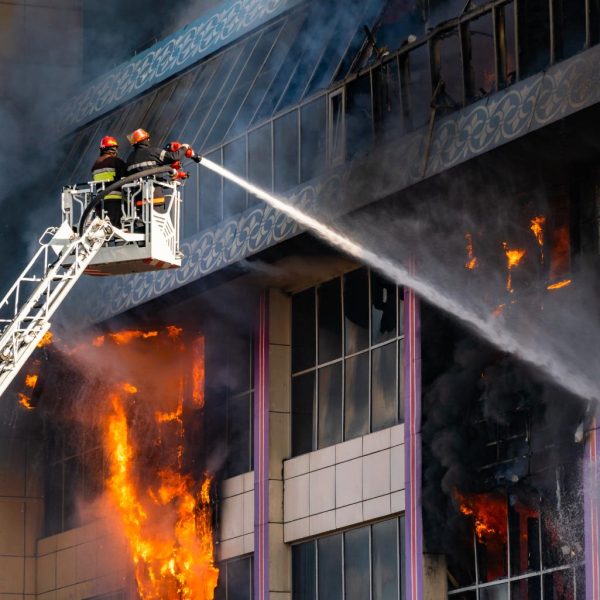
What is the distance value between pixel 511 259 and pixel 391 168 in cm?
207

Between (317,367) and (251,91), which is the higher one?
(251,91)

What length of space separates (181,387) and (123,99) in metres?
5.60

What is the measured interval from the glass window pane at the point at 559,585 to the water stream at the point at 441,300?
2.29 metres

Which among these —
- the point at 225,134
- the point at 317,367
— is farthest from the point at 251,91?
the point at 317,367

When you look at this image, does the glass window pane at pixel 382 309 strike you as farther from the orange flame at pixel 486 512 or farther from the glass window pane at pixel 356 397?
the orange flame at pixel 486 512

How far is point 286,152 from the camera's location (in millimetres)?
31547

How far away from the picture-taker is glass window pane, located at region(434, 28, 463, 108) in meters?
28.3

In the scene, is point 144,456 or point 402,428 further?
point 144,456

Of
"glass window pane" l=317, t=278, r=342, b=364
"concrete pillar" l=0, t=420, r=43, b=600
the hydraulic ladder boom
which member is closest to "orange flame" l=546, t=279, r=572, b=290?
"glass window pane" l=317, t=278, r=342, b=364

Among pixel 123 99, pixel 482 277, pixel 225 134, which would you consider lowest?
pixel 482 277

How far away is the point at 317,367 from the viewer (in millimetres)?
32938

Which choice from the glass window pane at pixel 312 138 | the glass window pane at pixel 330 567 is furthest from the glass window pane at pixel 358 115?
the glass window pane at pixel 330 567

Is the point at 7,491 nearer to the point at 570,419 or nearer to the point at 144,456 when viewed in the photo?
the point at 144,456

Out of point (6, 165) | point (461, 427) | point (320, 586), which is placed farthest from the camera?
point (6, 165)
